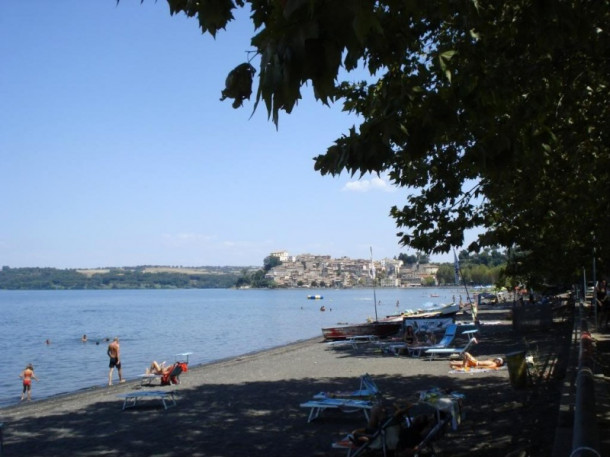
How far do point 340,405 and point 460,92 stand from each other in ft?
25.8

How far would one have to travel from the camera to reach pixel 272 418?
39.9 ft

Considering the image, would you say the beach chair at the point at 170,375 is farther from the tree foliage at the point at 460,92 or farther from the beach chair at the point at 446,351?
the tree foliage at the point at 460,92

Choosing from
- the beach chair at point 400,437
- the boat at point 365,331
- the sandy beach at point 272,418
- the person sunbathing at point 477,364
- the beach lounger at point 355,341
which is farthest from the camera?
the boat at point 365,331

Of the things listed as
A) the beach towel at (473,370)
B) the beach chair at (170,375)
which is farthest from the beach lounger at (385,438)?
the beach chair at (170,375)

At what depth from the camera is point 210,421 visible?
12312 millimetres

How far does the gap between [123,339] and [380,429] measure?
50751 mm

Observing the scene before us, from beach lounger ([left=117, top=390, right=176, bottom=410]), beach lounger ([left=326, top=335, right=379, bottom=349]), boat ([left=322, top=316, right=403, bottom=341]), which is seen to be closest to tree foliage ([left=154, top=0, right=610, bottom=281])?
beach lounger ([left=117, top=390, right=176, bottom=410])

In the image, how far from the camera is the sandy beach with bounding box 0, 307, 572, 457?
32.0ft

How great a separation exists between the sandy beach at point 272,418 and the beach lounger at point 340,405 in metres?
0.15

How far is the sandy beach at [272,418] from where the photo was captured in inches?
384

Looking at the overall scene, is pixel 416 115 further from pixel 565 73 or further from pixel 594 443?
pixel 565 73

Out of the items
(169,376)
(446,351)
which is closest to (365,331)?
(446,351)

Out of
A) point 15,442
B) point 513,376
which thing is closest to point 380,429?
point 513,376

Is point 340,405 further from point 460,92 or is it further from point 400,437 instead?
point 460,92
